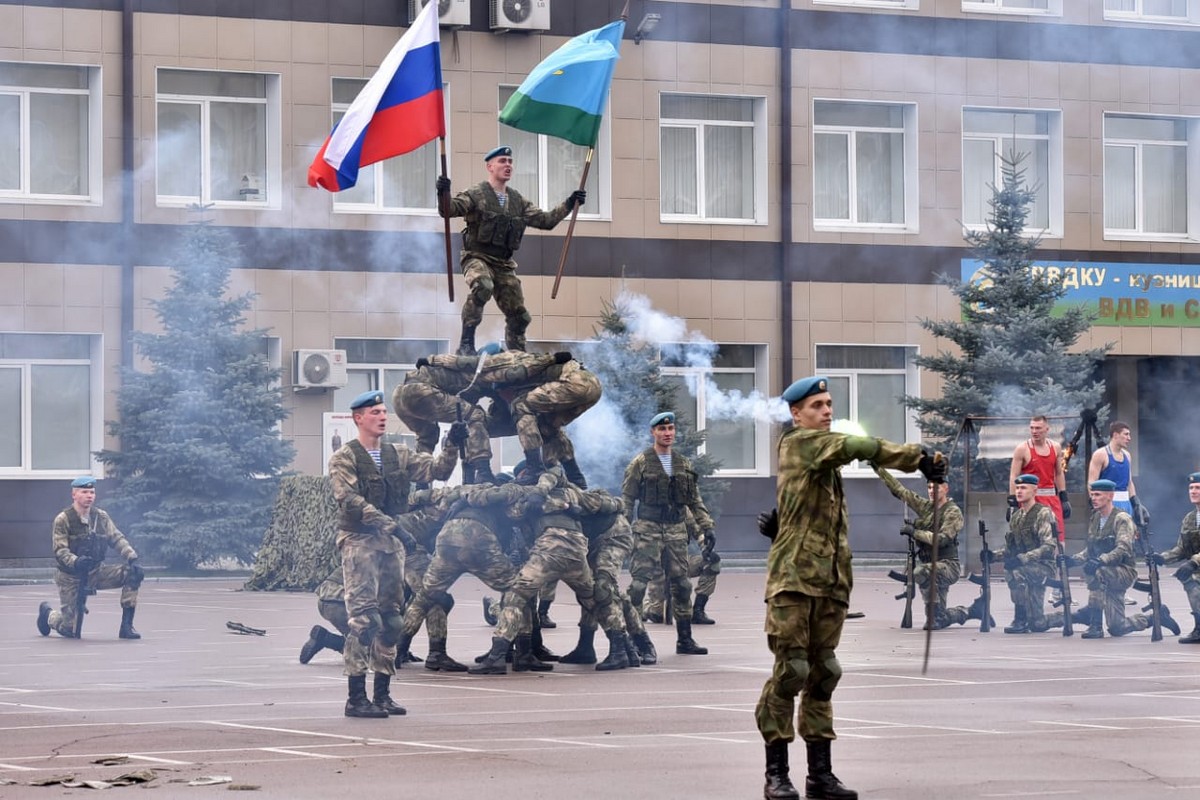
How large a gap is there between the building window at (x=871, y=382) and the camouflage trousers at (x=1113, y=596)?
14122 mm

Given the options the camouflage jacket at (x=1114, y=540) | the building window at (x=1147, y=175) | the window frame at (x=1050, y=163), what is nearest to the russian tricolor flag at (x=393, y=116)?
the camouflage jacket at (x=1114, y=540)

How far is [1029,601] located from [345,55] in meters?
15.3

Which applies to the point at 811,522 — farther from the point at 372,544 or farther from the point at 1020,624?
the point at 1020,624

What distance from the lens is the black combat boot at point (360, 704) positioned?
12586 mm

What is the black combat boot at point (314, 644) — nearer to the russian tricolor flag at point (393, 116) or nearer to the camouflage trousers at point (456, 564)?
the camouflage trousers at point (456, 564)

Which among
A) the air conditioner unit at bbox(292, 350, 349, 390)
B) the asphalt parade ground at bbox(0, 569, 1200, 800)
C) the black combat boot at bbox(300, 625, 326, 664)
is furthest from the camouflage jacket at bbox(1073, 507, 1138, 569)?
the air conditioner unit at bbox(292, 350, 349, 390)

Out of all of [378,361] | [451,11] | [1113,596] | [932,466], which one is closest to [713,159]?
[451,11]

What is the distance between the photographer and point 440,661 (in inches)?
631

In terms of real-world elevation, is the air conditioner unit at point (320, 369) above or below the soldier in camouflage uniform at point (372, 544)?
above

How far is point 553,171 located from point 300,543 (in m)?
9.36

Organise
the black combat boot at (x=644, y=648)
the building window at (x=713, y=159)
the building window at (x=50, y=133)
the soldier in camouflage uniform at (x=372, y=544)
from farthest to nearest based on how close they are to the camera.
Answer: the building window at (x=713, y=159)
the building window at (x=50, y=133)
the black combat boot at (x=644, y=648)
the soldier in camouflage uniform at (x=372, y=544)

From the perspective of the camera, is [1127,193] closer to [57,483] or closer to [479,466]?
[57,483]

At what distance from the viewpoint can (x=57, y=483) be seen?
29.8m

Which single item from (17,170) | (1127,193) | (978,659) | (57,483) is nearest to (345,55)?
(17,170)
